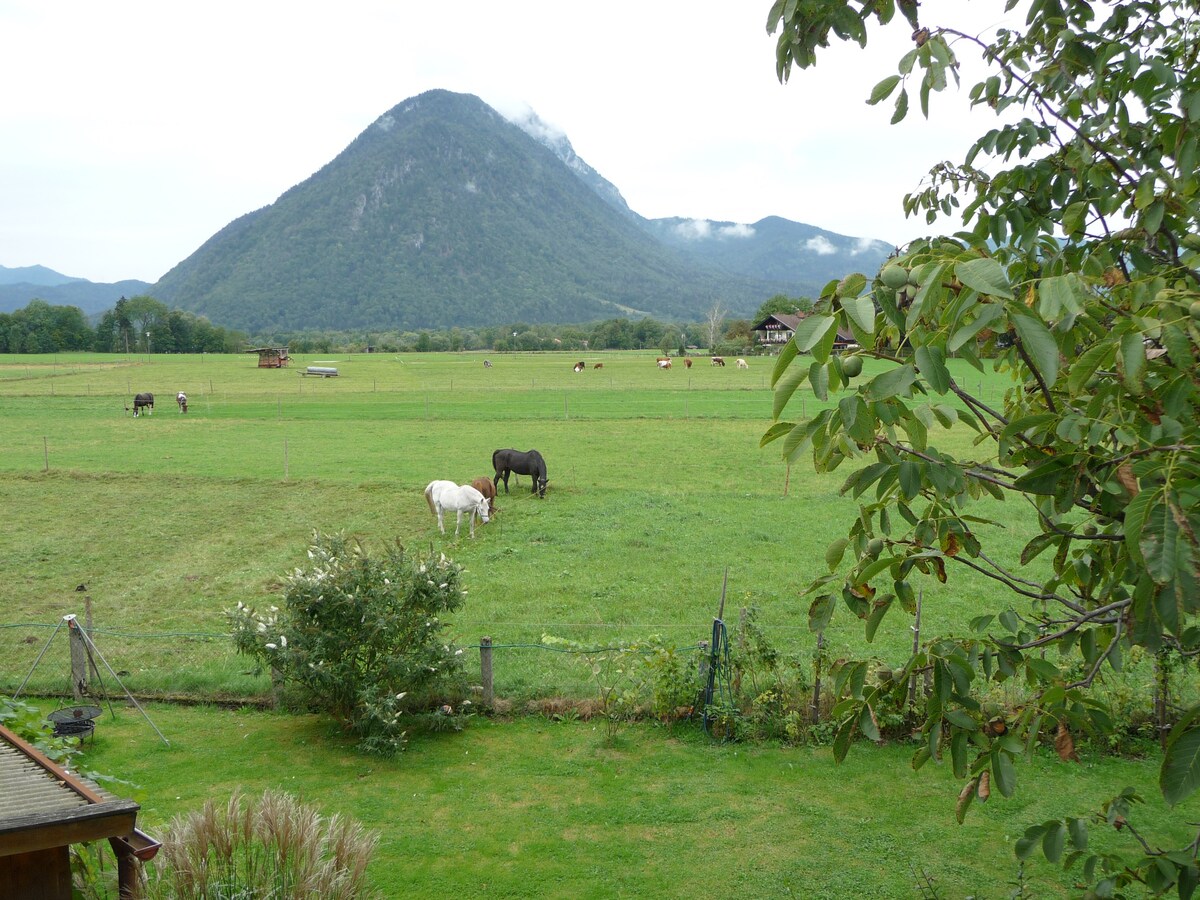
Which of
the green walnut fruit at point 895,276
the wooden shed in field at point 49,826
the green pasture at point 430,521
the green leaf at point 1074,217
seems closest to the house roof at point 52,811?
the wooden shed in field at point 49,826

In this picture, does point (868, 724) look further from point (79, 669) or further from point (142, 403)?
point (142, 403)

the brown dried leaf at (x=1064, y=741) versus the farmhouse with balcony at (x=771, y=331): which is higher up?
the farmhouse with balcony at (x=771, y=331)

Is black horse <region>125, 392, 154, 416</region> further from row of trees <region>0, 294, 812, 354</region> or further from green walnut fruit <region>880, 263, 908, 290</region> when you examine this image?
row of trees <region>0, 294, 812, 354</region>

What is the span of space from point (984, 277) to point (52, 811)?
3.93 m

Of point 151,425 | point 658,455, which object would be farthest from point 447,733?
point 151,425

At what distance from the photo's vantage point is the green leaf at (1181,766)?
77.4 inches

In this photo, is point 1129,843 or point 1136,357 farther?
point 1129,843

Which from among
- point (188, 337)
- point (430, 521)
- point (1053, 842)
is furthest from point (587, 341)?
point (1053, 842)

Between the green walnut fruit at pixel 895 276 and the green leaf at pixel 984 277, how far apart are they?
30cm

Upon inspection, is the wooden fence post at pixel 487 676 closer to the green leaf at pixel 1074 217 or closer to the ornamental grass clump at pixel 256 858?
the ornamental grass clump at pixel 256 858

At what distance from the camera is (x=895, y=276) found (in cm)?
220

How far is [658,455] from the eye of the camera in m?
26.4

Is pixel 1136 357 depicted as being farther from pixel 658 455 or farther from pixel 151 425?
pixel 151 425

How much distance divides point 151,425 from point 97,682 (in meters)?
26.7
